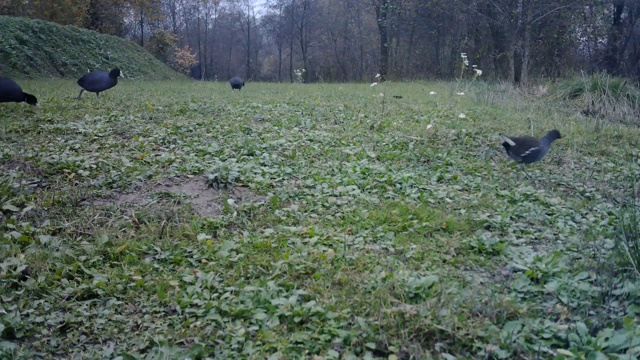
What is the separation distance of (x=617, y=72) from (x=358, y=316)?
1675 centimetres

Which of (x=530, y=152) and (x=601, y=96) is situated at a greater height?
(x=601, y=96)

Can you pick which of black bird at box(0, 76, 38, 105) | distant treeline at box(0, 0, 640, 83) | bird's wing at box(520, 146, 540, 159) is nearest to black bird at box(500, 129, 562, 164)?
bird's wing at box(520, 146, 540, 159)

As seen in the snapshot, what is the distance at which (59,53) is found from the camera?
16.7m

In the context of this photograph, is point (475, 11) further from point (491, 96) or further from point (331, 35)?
point (331, 35)

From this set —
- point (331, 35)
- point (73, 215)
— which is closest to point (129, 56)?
point (331, 35)

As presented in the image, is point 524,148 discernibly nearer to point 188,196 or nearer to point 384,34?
point 188,196

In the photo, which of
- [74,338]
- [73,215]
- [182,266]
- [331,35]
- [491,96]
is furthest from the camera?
[331,35]

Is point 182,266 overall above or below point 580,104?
below

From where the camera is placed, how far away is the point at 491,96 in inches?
429

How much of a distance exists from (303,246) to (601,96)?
350 inches

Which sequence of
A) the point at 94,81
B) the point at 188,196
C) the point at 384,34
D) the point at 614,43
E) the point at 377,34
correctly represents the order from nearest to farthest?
the point at 188,196 < the point at 94,81 < the point at 614,43 < the point at 384,34 < the point at 377,34

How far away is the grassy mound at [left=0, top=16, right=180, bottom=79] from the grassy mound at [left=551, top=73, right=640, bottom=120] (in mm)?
13824

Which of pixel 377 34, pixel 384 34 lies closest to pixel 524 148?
pixel 384 34

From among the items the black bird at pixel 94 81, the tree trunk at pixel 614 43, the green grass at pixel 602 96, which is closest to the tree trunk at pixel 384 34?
the tree trunk at pixel 614 43
